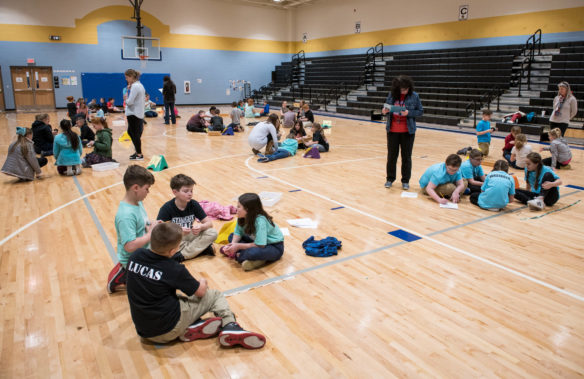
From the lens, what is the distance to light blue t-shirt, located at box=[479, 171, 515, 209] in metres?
5.28

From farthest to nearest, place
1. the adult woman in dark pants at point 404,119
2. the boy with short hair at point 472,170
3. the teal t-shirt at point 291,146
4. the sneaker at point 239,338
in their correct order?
the teal t-shirt at point 291,146
the adult woman in dark pants at point 404,119
the boy with short hair at point 472,170
the sneaker at point 239,338

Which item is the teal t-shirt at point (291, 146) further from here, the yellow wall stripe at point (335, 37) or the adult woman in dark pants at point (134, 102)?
the yellow wall stripe at point (335, 37)

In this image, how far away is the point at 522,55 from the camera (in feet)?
50.1

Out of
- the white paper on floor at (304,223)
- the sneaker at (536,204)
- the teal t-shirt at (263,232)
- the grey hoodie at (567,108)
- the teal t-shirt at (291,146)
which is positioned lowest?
the white paper on floor at (304,223)

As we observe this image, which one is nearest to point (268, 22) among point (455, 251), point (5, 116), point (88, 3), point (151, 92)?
point (151, 92)

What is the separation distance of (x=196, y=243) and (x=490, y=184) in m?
3.93

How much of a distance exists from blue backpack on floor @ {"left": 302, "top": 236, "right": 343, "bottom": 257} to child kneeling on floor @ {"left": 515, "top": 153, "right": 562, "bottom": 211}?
304 centimetres

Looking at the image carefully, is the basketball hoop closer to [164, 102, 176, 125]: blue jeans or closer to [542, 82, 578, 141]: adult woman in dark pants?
[164, 102, 176, 125]: blue jeans

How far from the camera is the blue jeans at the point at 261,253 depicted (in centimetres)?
361

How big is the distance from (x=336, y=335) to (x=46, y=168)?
709cm

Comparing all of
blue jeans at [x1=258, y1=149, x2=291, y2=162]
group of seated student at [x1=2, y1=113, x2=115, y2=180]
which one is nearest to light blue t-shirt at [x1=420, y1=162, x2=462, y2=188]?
blue jeans at [x1=258, y1=149, x2=291, y2=162]

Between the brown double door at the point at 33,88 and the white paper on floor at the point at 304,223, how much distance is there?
19.9m

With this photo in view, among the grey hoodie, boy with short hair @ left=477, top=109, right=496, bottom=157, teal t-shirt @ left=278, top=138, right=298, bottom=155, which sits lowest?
teal t-shirt @ left=278, top=138, right=298, bottom=155

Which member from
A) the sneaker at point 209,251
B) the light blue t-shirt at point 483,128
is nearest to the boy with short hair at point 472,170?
the light blue t-shirt at point 483,128
